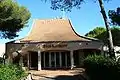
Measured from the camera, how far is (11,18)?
3859 centimetres

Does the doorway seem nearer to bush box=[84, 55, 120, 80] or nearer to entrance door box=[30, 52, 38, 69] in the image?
entrance door box=[30, 52, 38, 69]

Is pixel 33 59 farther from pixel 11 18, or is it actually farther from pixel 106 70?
pixel 106 70

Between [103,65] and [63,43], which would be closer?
[103,65]

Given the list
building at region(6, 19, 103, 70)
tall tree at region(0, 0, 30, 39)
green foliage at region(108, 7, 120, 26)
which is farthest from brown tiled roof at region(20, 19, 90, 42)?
green foliage at region(108, 7, 120, 26)

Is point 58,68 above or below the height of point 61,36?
below

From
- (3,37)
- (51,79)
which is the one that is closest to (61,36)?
(3,37)

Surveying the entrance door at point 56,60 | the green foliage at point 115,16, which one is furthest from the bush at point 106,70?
the entrance door at point 56,60

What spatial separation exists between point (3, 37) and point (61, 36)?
945 cm

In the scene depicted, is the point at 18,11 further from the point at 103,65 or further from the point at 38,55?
the point at 103,65

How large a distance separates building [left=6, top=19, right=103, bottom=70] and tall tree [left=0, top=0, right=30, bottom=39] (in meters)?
2.25

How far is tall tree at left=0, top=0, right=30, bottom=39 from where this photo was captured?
37.2 m

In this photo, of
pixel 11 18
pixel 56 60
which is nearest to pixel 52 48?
pixel 56 60

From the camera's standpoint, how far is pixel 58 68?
37406 mm

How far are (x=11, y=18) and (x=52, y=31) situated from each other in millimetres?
5510
